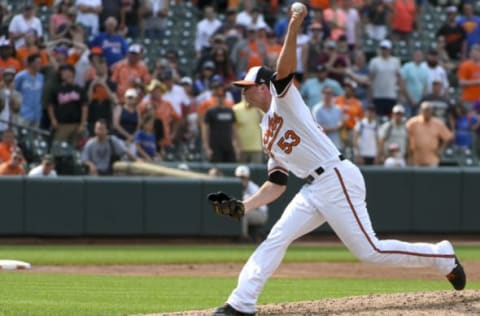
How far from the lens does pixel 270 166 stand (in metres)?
8.84

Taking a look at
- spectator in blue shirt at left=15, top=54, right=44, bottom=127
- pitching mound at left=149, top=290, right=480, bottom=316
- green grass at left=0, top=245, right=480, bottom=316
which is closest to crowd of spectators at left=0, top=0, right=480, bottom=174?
spectator in blue shirt at left=15, top=54, right=44, bottom=127

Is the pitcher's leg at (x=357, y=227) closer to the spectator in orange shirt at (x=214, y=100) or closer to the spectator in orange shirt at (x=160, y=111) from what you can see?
the spectator in orange shirt at (x=214, y=100)

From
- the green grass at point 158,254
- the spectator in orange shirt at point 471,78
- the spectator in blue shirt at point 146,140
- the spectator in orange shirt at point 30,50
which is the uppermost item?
the spectator in orange shirt at point 30,50

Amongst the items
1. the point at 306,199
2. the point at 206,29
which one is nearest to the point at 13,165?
the point at 206,29

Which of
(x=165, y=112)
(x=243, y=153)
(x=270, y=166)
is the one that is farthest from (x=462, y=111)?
(x=270, y=166)

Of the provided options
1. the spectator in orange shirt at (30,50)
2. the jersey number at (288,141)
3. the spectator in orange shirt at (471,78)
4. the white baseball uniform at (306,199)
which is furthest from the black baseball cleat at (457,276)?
the spectator in orange shirt at (471,78)

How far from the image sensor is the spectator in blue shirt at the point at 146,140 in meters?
19.6

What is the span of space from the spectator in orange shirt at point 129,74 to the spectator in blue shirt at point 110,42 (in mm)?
374

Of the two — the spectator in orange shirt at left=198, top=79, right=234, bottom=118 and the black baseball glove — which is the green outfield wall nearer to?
the spectator in orange shirt at left=198, top=79, right=234, bottom=118

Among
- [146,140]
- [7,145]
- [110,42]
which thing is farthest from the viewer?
[110,42]

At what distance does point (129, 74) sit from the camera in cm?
2050

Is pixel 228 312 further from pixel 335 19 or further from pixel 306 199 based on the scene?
pixel 335 19

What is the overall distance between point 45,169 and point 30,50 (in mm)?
2651

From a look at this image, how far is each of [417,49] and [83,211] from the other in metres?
8.43
